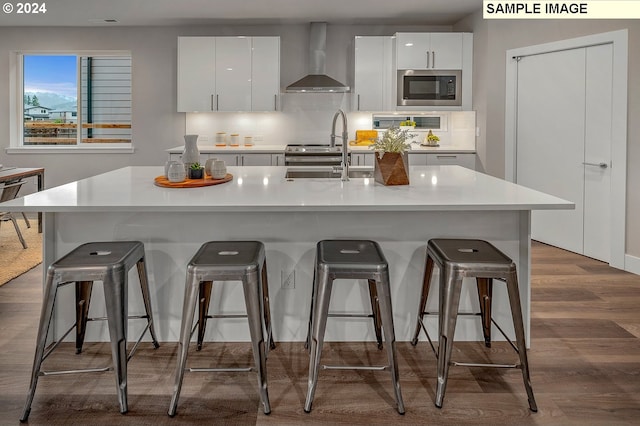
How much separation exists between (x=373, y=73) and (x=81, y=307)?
4.54 metres

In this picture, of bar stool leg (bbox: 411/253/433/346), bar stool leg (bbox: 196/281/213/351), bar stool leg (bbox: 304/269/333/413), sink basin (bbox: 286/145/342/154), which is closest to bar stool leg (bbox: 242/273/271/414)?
bar stool leg (bbox: 304/269/333/413)

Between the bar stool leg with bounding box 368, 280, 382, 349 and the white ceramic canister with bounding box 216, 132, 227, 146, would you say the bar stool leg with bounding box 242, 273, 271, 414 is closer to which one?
the bar stool leg with bounding box 368, 280, 382, 349

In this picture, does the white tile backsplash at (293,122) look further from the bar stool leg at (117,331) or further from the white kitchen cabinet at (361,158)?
the bar stool leg at (117,331)

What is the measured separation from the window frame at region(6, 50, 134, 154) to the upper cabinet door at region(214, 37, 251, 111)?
128cm

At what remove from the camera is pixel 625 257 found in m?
4.42

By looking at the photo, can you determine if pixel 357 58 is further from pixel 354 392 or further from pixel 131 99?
pixel 354 392

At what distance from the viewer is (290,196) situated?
104 inches

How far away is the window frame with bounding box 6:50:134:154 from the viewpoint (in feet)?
22.4

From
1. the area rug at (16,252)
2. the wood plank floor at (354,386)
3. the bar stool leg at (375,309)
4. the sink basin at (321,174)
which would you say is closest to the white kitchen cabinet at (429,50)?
the sink basin at (321,174)

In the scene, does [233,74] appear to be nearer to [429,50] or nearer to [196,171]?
[429,50]

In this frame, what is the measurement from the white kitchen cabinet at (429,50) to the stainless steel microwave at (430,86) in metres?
0.07

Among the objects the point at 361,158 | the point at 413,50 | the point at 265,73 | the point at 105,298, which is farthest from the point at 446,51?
the point at 105,298

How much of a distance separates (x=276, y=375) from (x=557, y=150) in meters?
3.97

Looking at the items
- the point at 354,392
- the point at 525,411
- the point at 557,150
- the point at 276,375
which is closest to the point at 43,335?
the point at 276,375
